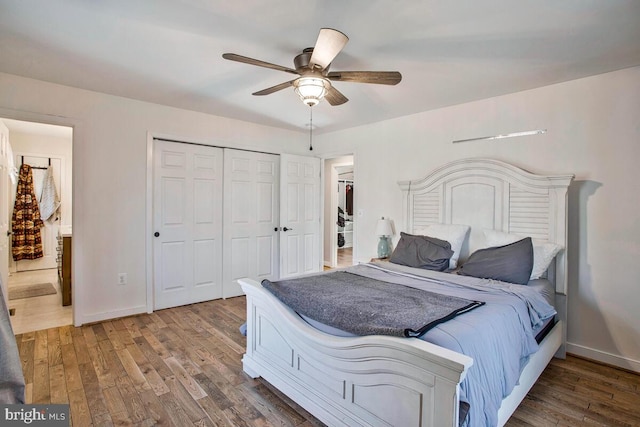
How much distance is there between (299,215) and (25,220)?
4.77m

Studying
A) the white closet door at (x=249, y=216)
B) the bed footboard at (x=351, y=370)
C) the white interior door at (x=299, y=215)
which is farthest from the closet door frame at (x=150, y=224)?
the bed footboard at (x=351, y=370)

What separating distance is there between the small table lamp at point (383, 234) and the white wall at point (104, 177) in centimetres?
260

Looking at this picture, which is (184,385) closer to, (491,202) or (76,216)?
(76,216)

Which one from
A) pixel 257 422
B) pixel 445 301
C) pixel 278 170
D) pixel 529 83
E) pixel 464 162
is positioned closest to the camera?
pixel 257 422

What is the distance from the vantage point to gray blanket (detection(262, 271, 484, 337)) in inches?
66.1

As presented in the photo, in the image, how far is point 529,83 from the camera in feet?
9.61

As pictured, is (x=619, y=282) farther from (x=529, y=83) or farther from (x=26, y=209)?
(x=26, y=209)

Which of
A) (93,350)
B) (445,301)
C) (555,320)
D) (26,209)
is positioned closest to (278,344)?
(445,301)

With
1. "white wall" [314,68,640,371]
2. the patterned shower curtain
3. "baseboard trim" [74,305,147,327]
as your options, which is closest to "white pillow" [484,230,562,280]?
"white wall" [314,68,640,371]

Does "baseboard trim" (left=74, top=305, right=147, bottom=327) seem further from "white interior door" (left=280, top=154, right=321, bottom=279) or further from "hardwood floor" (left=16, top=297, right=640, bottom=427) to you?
"white interior door" (left=280, top=154, right=321, bottom=279)

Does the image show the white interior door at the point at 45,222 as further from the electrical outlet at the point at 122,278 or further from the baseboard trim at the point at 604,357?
the baseboard trim at the point at 604,357

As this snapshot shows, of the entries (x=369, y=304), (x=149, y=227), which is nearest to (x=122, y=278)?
(x=149, y=227)

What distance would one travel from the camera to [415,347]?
1.41m

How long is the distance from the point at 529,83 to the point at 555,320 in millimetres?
2059
